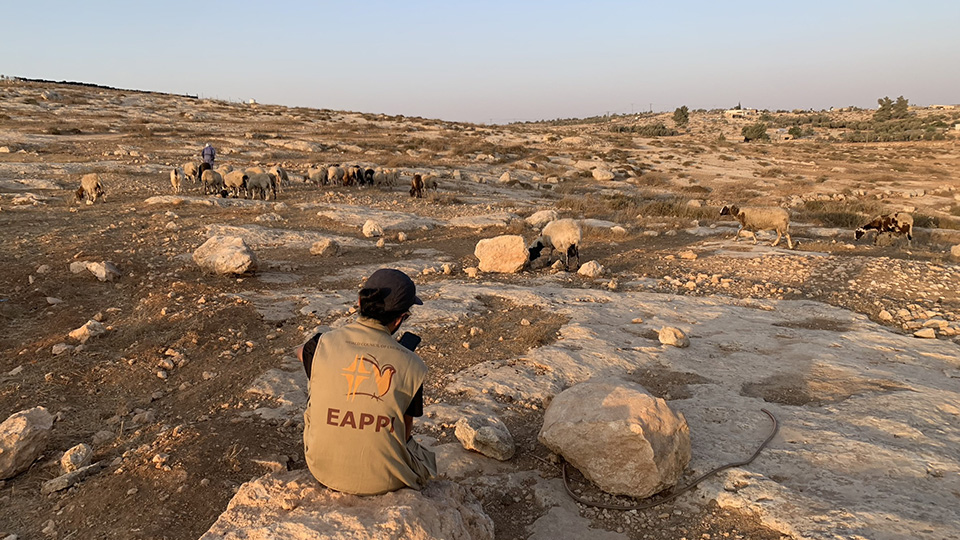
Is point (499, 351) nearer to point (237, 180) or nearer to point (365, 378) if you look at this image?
point (365, 378)

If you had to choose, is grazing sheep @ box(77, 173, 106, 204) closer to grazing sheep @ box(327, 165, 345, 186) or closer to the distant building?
grazing sheep @ box(327, 165, 345, 186)

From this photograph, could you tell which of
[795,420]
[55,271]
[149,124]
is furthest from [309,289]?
[149,124]

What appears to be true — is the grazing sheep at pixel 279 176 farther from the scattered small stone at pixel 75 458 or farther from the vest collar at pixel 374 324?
the vest collar at pixel 374 324

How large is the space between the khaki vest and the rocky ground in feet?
4.15

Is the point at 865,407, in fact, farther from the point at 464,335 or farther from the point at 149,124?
the point at 149,124

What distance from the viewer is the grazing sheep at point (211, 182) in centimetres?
1480

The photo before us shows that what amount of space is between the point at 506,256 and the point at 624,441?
570cm

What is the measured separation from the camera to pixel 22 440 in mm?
3756

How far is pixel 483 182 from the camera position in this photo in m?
21.3

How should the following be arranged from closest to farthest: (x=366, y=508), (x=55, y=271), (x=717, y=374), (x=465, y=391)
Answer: (x=366, y=508) < (x=465, y=391) < (x=717, y=374) < (x=55, y=271)

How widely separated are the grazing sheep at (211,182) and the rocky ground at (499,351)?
142 cm

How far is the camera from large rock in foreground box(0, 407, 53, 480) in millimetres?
3680

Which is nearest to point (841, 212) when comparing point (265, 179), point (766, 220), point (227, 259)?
point (766, 220)

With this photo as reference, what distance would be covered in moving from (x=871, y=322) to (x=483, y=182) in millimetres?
15844
